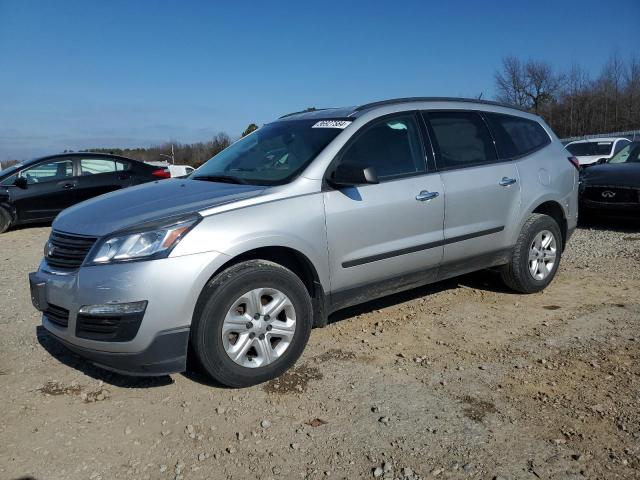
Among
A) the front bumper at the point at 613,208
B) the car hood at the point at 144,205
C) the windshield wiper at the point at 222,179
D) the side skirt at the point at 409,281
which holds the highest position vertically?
the windshield wiper at the point at 222,179

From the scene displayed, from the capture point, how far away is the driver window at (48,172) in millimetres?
10008

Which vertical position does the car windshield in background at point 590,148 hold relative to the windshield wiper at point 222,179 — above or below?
below

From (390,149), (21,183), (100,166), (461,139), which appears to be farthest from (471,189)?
(21,183)

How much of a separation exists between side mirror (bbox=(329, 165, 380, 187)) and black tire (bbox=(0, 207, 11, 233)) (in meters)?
8.33

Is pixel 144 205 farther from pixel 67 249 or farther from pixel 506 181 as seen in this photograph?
pixel 506 181

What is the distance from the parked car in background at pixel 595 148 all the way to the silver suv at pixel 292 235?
12174 millimetres

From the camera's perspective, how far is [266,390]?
A: 3363mm

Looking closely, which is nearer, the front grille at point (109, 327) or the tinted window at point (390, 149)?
the front grille at point (109, 327)

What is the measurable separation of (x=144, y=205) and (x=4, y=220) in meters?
7.80

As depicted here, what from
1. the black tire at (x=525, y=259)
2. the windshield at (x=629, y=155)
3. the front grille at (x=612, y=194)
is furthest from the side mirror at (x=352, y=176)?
the windshield at (x=629, y=155)

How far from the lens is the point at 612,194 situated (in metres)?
8.05

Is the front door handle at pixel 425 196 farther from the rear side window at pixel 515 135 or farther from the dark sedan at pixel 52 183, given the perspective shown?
the dark sedan at pixel 52 183

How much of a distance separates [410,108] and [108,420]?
10.3 feet

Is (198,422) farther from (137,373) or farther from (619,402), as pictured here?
(619,402)
